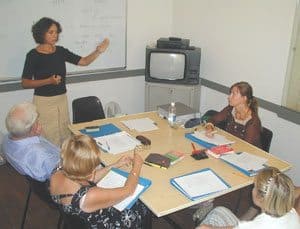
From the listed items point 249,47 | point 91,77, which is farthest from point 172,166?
point 91,77

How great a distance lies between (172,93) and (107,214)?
8.41 feet

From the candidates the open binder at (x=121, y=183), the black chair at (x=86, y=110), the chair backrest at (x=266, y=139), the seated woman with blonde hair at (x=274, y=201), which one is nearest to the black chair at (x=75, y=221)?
the open binder at (x=121, y=183)

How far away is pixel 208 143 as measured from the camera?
271 cm

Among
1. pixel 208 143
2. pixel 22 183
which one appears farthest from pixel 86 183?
pixel 22 183

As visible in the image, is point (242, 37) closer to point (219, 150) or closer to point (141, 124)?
point (141, 124)

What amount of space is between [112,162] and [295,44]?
81.8 inches

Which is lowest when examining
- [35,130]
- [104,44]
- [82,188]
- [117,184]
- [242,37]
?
[117,184]

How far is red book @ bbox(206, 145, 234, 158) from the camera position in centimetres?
252

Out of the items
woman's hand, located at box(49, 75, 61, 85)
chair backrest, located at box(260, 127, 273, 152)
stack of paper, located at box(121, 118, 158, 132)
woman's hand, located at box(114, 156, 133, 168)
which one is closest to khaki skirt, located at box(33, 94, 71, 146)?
woman's hand, located at box(49, 75, 61, 85)

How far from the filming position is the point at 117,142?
265 cm

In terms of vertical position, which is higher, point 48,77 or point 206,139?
point 48,77

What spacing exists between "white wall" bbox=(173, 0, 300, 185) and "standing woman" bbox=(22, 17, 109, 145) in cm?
177

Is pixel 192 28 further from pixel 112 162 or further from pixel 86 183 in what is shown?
pixel 86 183

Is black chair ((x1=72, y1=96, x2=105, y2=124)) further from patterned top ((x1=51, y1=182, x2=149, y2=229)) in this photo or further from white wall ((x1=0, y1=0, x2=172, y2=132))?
patterned top ((x1=51, y1=182, x2=149, y2=229))
